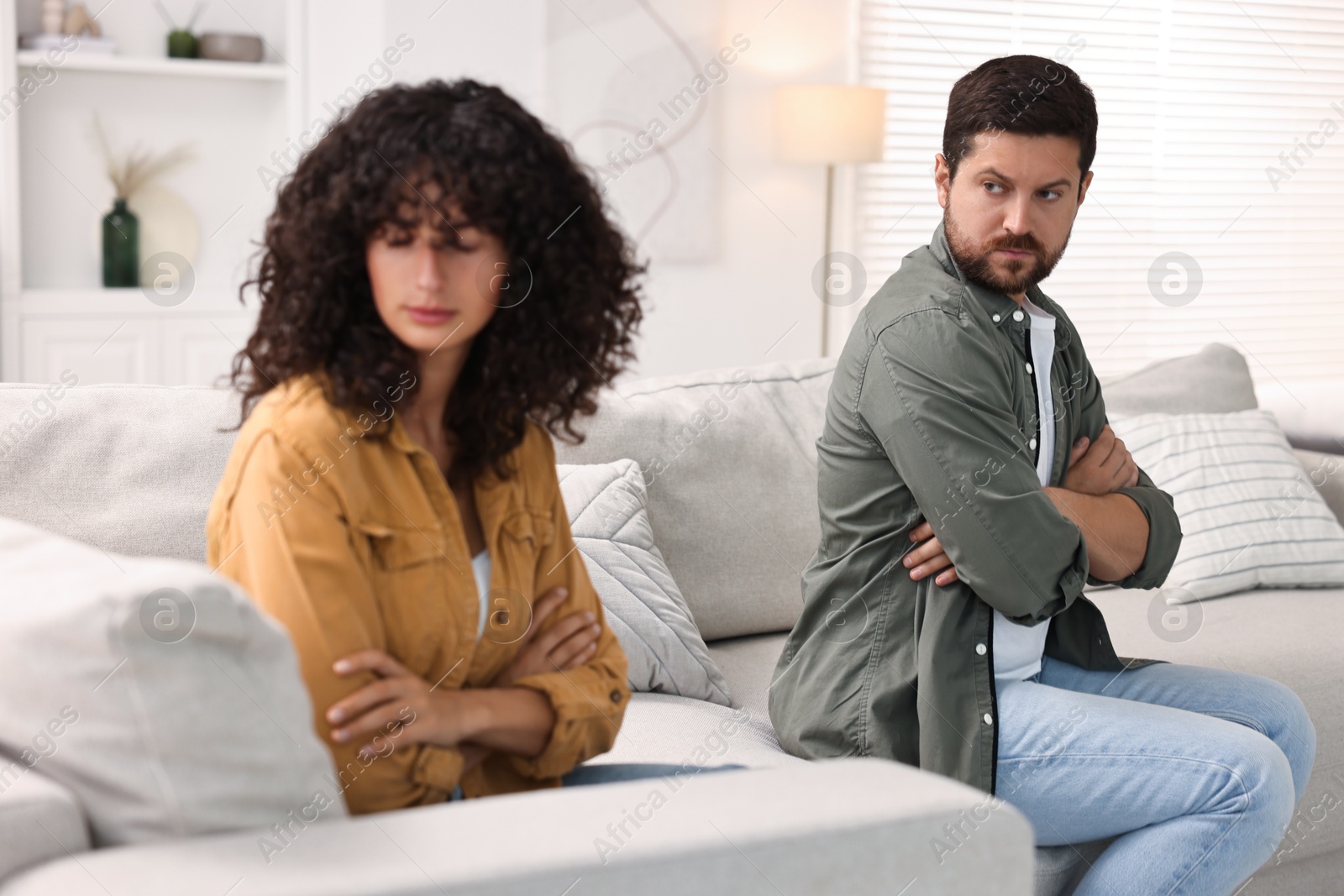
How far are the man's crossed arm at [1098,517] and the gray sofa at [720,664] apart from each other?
329 mm

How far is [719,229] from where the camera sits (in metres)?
4.26

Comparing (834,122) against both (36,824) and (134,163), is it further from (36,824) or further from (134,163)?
(36,824)

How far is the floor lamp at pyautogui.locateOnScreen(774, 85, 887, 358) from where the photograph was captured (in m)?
3.93

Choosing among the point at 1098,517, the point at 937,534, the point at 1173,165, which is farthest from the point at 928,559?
the point at 1173,165

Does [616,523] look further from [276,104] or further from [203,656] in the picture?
[276,104]

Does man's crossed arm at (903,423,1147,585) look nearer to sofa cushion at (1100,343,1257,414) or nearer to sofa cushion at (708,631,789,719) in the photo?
sofa cushion at (708,631,789,719)

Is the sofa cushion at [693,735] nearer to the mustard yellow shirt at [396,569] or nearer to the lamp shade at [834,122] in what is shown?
the mustard yellow shirt at [396,569]

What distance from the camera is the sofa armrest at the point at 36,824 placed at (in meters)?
0.84

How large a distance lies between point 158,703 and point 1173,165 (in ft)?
15.1

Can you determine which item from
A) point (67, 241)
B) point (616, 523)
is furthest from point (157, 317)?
point (616, 523)

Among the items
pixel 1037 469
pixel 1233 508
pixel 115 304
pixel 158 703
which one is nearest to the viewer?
pixel 158 703

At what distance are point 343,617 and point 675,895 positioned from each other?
1.12ft

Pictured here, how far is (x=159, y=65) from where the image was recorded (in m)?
3.64

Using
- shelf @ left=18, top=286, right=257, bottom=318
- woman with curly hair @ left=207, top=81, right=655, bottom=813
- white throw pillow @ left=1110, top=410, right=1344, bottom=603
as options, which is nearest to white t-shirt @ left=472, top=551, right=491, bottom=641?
woman with curly hair @ left=207, top=81, right=655, bottom=813
